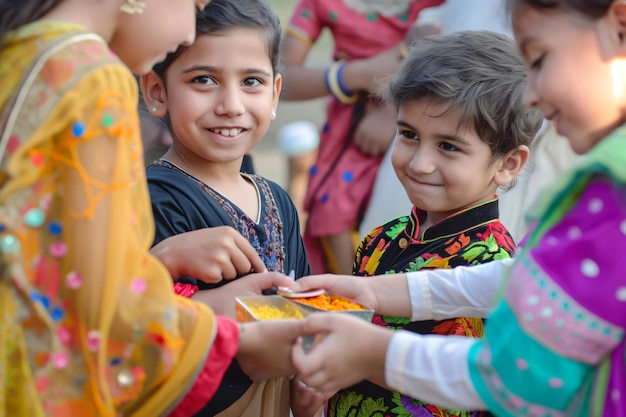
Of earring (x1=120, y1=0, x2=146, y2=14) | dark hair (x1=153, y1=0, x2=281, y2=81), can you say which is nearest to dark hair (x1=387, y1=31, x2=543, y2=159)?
dark hair (x1=153, y1=0, x2=281, y2=81)

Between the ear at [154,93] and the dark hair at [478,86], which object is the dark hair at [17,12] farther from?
the dark hair at [478,86]

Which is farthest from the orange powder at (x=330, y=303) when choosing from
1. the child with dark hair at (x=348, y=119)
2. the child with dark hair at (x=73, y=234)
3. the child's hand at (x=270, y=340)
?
the child with dark hair at (x=348, y=119)

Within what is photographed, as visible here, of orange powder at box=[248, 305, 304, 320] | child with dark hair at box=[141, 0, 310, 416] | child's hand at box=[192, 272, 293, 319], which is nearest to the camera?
orange powder at box=[248, 305, 304, 320]

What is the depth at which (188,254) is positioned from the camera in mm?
1817

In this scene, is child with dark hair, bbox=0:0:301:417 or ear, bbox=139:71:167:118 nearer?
child with dark hair, bbox=0:0:301:417

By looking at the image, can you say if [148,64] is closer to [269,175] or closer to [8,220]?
[8,220]

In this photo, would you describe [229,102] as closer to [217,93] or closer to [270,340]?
[217,93]

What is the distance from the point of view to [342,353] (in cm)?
154

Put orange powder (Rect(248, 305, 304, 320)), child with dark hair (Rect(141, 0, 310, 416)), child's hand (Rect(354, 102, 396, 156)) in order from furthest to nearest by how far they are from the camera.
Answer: child's hand (Rect(354, 102, 396, 156)) < child with dark hair (Rect(141, 0, 310, 416)) < orange powder (Rect(248, 305, 304, 320))

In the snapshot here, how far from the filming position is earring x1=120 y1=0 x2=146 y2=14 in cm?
149

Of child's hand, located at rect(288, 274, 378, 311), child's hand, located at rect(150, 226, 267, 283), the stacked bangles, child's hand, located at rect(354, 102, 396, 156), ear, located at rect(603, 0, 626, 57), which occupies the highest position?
ear, located at rect(603, 0, 626, 57)

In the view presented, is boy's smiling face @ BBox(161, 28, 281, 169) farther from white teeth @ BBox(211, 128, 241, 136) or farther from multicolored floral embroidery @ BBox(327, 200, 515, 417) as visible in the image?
multicolored floral embroidery @ BBox(327, 200, 515, 417)

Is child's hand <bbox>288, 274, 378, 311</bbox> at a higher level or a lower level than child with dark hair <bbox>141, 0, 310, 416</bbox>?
lower

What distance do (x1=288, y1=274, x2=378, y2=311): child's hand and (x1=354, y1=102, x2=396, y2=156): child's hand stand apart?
4.86 ft
